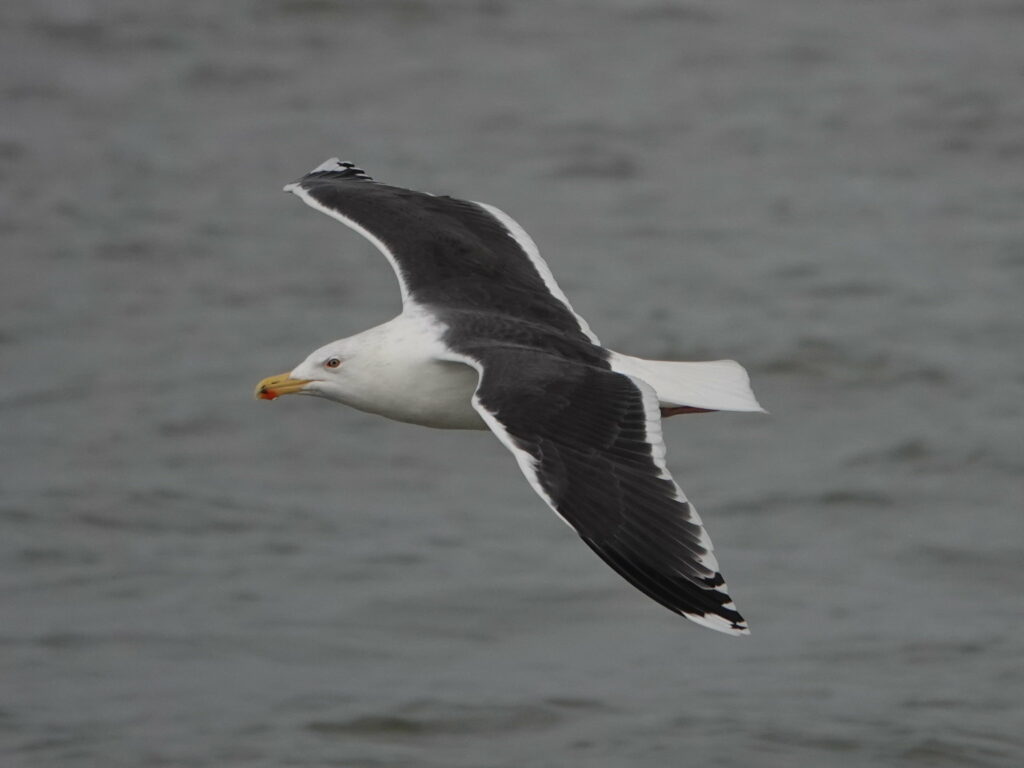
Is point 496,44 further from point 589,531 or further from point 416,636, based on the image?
point 589,531

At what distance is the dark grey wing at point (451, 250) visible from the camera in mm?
7609

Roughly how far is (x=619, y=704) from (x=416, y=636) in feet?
3.88

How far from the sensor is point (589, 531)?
5945 millimetres

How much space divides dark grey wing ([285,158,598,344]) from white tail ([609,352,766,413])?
0.46 metres

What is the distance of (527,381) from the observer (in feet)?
21.2

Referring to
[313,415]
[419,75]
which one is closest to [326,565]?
[313,415]

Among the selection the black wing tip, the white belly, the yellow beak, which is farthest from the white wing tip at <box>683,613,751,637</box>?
the black wing tip

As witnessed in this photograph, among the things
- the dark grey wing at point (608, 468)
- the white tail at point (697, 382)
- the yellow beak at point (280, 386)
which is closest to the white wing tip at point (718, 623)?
the dark grey wing at point (608, 468)

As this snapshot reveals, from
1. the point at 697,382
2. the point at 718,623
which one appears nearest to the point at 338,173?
the point at 697,382

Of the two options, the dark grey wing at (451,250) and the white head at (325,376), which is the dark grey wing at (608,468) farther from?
the dark grey wing at (451,250)

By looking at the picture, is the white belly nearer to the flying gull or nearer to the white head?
the flying gull

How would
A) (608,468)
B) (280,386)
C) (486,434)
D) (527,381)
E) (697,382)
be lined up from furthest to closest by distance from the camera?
1. (486,434)
2. (280,386)
3. (697,382)
4. (527,381)
5. (608,468)

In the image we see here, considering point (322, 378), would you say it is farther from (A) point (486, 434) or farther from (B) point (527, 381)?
(A) point (486, 434)

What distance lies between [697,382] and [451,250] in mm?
1399
